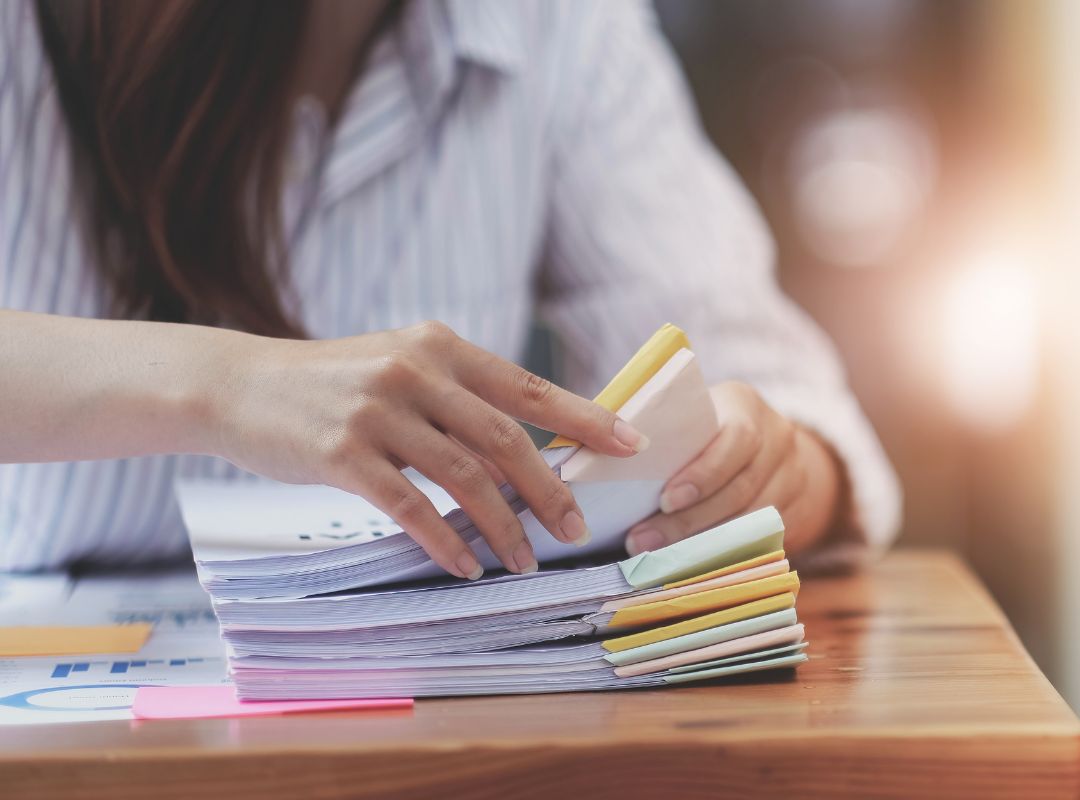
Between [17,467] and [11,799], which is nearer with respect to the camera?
[11,799]

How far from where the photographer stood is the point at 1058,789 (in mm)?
413

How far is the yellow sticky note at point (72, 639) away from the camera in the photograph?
545 mm

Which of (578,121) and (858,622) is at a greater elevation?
(578,121)

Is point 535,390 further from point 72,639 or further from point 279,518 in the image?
point 72,639

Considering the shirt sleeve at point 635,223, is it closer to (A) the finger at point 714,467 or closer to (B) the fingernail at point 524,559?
(A) the finger at point 714,467

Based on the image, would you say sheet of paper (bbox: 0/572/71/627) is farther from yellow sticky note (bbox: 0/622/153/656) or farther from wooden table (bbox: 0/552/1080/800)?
wooden table (bbox: 0/552/1080/800)

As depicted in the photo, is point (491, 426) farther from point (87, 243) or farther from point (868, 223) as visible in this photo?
point (868, 223)

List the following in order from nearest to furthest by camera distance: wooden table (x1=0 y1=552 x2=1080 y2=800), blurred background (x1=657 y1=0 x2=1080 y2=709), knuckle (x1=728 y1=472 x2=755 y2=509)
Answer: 1. wooden table (x1=0 y1=552 x2=1080 y2=800)
2. knuckle (x1=728 y1=472 x2=755 y2=509)
3. blurred background (x1=657 y1=0 x2=1080 y2=709)

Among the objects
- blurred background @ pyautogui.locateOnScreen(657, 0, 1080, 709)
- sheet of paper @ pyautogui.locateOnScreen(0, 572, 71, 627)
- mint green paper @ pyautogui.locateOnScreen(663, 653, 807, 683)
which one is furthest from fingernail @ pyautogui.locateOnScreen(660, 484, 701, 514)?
blurred background @ pyautogui.locateOnScreen(657, 0, 1080, 709)

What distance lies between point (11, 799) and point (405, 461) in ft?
0.67

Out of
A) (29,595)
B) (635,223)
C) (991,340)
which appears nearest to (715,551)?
(29,595)

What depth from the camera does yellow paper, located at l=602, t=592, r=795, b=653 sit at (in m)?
0.47

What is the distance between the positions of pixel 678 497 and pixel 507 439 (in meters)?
0.12

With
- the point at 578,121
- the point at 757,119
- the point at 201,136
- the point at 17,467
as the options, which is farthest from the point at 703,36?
the point at 17,467
